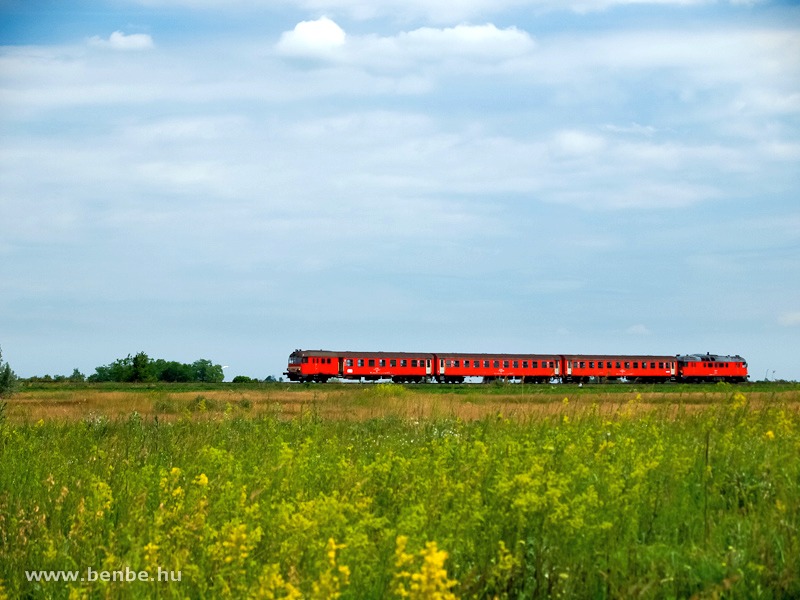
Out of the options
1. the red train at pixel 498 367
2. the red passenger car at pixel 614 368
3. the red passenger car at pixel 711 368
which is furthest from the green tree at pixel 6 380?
the red passenger car at pixel 711 368

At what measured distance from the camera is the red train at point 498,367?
5831cm

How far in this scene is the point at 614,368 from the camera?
6488 centimetres

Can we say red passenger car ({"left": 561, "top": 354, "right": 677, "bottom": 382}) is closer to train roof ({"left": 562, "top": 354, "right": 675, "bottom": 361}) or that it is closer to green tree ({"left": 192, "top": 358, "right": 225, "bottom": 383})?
train roof ({"left": 562, "top": 354, "right": 675, "bottom": 361})

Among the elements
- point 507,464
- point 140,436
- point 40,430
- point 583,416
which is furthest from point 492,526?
point 40,430

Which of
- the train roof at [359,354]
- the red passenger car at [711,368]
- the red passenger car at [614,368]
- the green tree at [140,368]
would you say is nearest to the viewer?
the train roof at [359,354]

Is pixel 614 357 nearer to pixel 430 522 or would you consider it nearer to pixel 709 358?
pixel 709 358

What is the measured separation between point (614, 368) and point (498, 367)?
10261mm

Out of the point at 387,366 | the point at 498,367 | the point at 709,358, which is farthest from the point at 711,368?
the point at 387,366

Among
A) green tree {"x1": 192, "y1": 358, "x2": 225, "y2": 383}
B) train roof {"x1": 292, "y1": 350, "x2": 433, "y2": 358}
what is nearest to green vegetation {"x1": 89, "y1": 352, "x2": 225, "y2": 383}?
green tree {"x1": 192, "y1": 358, "x2": 225, "y2": 383}

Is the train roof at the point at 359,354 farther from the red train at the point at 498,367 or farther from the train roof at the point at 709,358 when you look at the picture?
the train roof at the point at 709,358

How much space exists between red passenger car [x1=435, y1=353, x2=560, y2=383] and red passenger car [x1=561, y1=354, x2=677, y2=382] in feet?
10.9

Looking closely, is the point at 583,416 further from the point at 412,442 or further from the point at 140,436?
the point at 140,436

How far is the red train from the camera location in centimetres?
5831

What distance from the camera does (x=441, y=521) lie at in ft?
18.4
